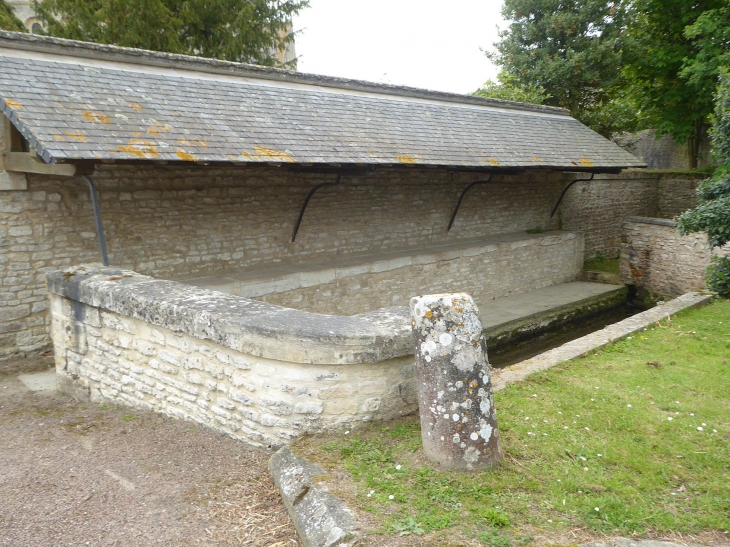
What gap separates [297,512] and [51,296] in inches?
145

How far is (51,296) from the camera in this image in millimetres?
5262

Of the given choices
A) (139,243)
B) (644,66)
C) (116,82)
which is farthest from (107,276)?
(644,66)

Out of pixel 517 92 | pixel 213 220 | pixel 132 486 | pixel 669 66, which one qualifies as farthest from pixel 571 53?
pixel 132 486

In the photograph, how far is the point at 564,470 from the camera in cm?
315

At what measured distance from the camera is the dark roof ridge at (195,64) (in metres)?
6.23

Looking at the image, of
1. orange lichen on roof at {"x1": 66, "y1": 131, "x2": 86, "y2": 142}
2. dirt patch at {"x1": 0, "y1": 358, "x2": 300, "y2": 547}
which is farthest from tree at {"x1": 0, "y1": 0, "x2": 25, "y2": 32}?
dirt patch at {"x1": 0, "y1": 358, "x2": 300, "y2": 547}

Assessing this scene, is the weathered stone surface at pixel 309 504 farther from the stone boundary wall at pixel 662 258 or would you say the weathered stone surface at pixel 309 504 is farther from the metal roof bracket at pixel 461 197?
the stone boundary wall at pixel 662 258

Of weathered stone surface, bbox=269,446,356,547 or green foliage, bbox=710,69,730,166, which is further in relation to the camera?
green foliage, bbox=710,69,730,166

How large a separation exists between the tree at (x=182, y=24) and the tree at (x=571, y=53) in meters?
6.26

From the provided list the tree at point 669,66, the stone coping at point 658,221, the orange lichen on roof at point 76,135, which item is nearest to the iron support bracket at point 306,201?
the orange lichen on roof at point 76,135

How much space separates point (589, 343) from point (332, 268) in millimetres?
3612

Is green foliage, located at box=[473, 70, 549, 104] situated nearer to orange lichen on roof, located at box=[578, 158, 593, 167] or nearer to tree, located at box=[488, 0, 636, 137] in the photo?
tree, located at box=[488, 0, 636, 137]

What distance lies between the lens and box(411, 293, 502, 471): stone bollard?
3014 mm

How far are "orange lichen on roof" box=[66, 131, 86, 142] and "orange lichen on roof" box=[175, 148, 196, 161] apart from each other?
0.88m
